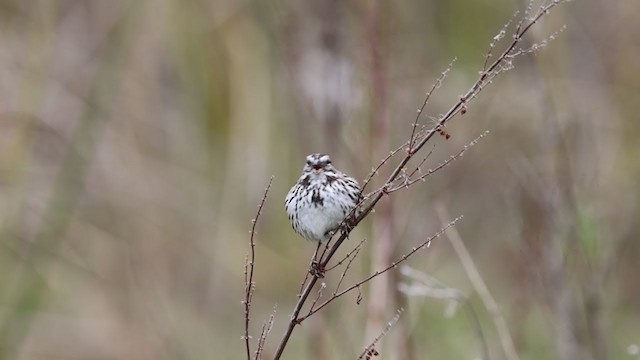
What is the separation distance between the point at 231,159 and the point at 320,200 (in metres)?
4.07

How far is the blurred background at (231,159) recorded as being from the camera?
746 cm

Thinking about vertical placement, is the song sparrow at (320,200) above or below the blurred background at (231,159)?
below

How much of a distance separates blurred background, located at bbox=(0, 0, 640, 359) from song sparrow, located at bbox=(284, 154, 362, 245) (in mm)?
2370

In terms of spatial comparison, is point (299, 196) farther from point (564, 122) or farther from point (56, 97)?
point (56, 97)

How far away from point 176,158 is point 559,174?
315 centimetres

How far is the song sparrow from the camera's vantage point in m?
4.29

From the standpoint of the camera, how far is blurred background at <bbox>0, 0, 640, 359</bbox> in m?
7.46

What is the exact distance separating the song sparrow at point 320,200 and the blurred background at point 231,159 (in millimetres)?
2370

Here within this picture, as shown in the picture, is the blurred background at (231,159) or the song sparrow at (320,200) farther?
the blurred background at (231,159)

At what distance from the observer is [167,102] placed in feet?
28.5

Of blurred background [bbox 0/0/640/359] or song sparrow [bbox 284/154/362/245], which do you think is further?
blurred background [bbox 0/0/640/359]

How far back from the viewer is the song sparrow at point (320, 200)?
4289 mm

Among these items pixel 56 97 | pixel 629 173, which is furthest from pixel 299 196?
pixel 629 173

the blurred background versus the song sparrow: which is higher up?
the blurred background
